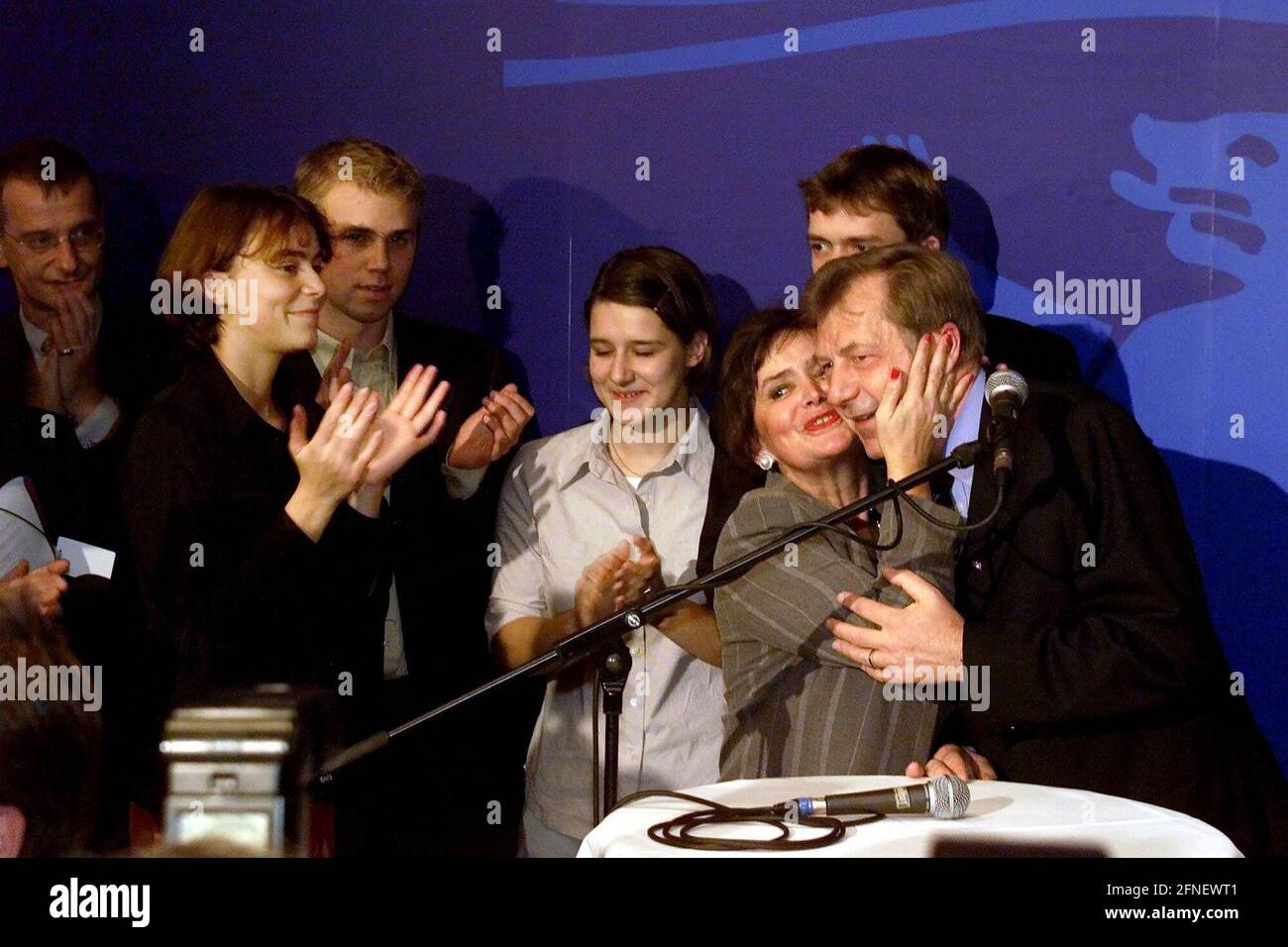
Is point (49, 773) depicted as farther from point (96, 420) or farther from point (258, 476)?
point (96, 420)

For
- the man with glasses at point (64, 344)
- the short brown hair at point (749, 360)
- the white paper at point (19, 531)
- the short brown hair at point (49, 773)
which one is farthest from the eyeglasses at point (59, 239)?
the short brown hair at point (49, 773)

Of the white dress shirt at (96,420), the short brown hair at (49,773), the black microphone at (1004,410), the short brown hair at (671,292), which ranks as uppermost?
the short brown hair at (671,292)

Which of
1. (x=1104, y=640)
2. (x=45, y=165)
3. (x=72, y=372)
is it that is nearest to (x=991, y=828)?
(x=1104, y=640)

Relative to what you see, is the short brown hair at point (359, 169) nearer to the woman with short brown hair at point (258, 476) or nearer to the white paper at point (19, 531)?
the woman with short brown hair at point (258, 476)

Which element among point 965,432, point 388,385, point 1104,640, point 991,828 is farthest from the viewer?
point 388,385

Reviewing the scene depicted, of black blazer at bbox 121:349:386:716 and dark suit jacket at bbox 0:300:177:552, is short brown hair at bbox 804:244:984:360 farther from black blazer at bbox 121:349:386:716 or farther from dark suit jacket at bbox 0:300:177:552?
dark suit jacket at bbox 0:300:177:552

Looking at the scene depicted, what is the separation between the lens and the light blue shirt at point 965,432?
2.79 metres

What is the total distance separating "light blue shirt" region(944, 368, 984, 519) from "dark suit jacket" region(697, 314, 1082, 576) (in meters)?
0.44

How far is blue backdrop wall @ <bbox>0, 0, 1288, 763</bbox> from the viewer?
3.43m

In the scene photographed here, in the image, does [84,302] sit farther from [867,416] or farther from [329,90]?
[867,416]

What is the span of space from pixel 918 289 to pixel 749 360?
399mm

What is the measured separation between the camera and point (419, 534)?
3500 millimetres

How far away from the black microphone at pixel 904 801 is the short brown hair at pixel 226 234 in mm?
1920
